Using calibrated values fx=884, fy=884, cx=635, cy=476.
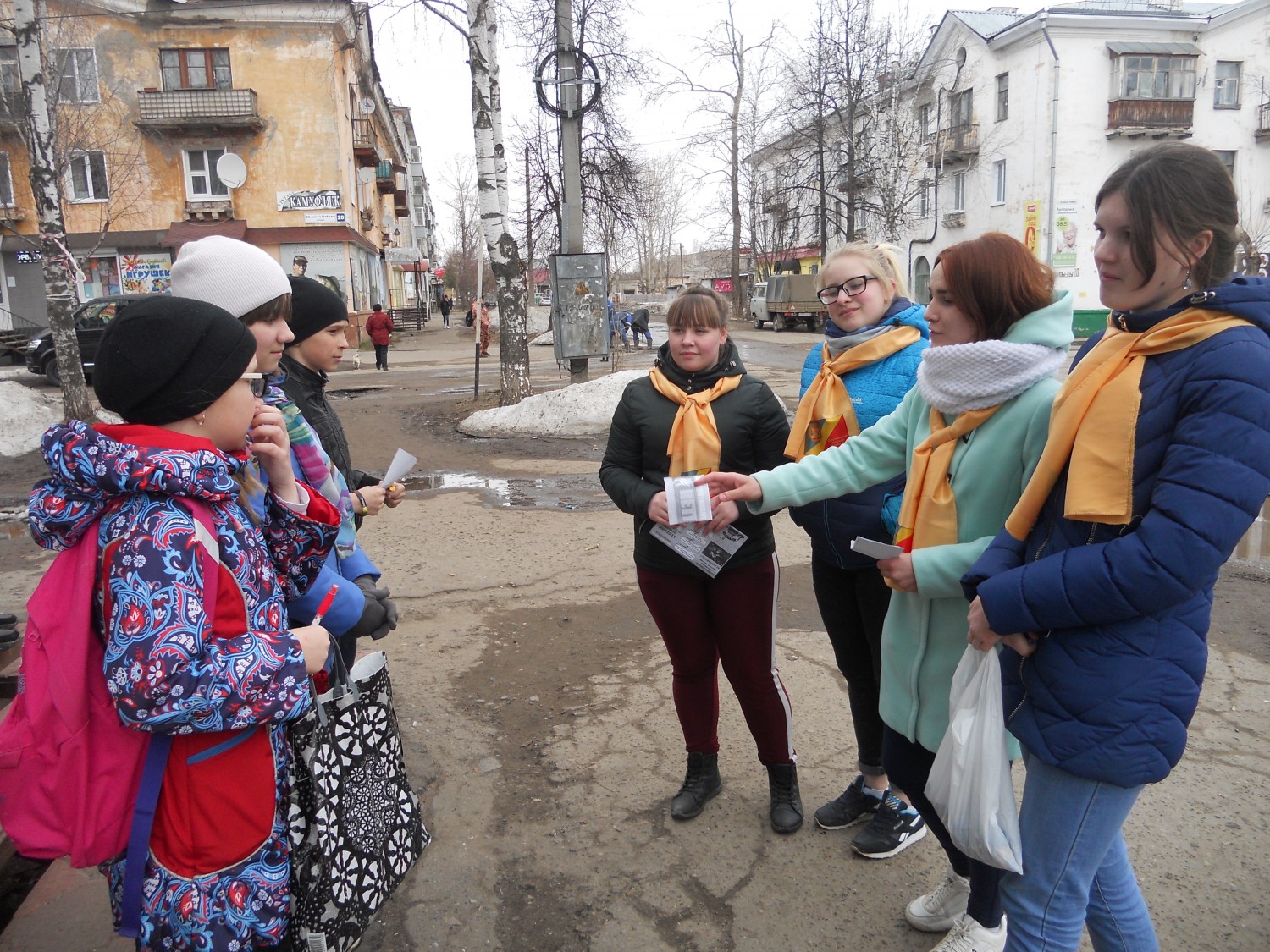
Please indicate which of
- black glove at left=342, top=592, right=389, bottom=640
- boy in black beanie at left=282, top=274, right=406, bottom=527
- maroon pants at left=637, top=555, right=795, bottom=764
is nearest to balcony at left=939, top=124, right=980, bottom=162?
maroon pants at left=637, top=555, right=795, bottom=764

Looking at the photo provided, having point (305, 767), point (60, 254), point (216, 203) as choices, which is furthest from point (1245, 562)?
point (216, 203)

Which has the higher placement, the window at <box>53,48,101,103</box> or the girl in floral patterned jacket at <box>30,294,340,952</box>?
the window at <box>53,48,101,103</box>

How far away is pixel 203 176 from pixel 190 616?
3112 cm

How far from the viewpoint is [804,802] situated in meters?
3.18

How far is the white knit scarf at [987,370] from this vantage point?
203 centimetres

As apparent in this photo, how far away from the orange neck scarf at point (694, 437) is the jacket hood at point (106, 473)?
160cm

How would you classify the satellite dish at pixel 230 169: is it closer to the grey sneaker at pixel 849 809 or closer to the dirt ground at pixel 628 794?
the dirt ground at pixel 628 794

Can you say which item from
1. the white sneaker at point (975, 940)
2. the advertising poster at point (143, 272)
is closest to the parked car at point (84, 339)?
the advertising poster at point (143, 272)

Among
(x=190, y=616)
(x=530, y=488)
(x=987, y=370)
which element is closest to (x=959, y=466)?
(x=987, y=370)

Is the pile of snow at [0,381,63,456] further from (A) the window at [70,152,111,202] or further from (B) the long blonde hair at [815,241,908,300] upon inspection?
(A) the window at [70,152,111,202]

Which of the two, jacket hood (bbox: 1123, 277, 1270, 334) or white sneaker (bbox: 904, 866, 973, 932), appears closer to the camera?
jacket hood (bbox: 1123, 277, 1270, 334)

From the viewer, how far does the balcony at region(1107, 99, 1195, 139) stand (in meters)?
34.1

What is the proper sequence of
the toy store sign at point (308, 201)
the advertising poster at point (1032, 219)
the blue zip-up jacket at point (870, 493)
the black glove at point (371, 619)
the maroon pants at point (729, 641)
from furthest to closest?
the advertising poster at point (1032, 219), the toy store sign at point (308, 201), the maroon pants at point (729, 641), the blue zip-up jacket at point (870, 493), the black glove at point (371, 619)

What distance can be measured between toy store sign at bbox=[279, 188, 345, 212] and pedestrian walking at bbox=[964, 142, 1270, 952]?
29.7 metres
